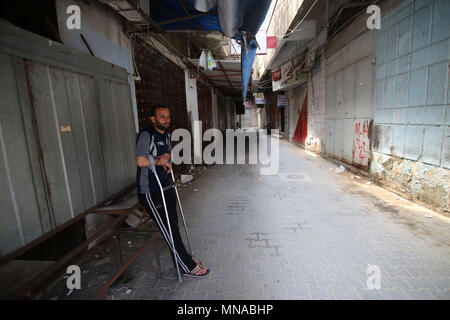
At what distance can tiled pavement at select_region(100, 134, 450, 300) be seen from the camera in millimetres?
2666

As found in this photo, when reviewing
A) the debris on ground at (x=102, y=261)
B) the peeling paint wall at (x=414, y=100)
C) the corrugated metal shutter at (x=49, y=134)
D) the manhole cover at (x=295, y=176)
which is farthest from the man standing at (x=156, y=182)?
the manhole cover at (x=295, y=176)

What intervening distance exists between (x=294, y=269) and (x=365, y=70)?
264 inches

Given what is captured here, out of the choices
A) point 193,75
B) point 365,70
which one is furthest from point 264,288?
point 193,75

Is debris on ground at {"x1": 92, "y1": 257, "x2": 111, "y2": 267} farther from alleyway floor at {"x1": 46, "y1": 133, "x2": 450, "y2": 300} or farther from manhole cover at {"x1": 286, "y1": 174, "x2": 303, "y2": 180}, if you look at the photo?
manhole cover at {"x1": 286, "y1": 174, "x2": 303, "y2": 180}

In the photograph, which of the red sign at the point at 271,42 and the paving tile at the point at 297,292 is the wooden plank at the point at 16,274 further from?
the red sign at the point at 271,42

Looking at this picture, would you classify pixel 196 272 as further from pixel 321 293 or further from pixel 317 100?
pixel 317 100

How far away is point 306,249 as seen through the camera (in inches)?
137

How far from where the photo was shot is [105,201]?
3.43 meters

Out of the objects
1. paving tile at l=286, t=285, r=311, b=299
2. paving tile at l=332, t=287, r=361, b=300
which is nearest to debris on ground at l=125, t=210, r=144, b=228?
paving tile at l=286, t=285, r=311, b=299

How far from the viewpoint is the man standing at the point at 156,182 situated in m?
2.75

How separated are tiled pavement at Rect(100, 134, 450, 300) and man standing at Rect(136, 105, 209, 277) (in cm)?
30

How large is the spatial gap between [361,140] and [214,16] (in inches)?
234
